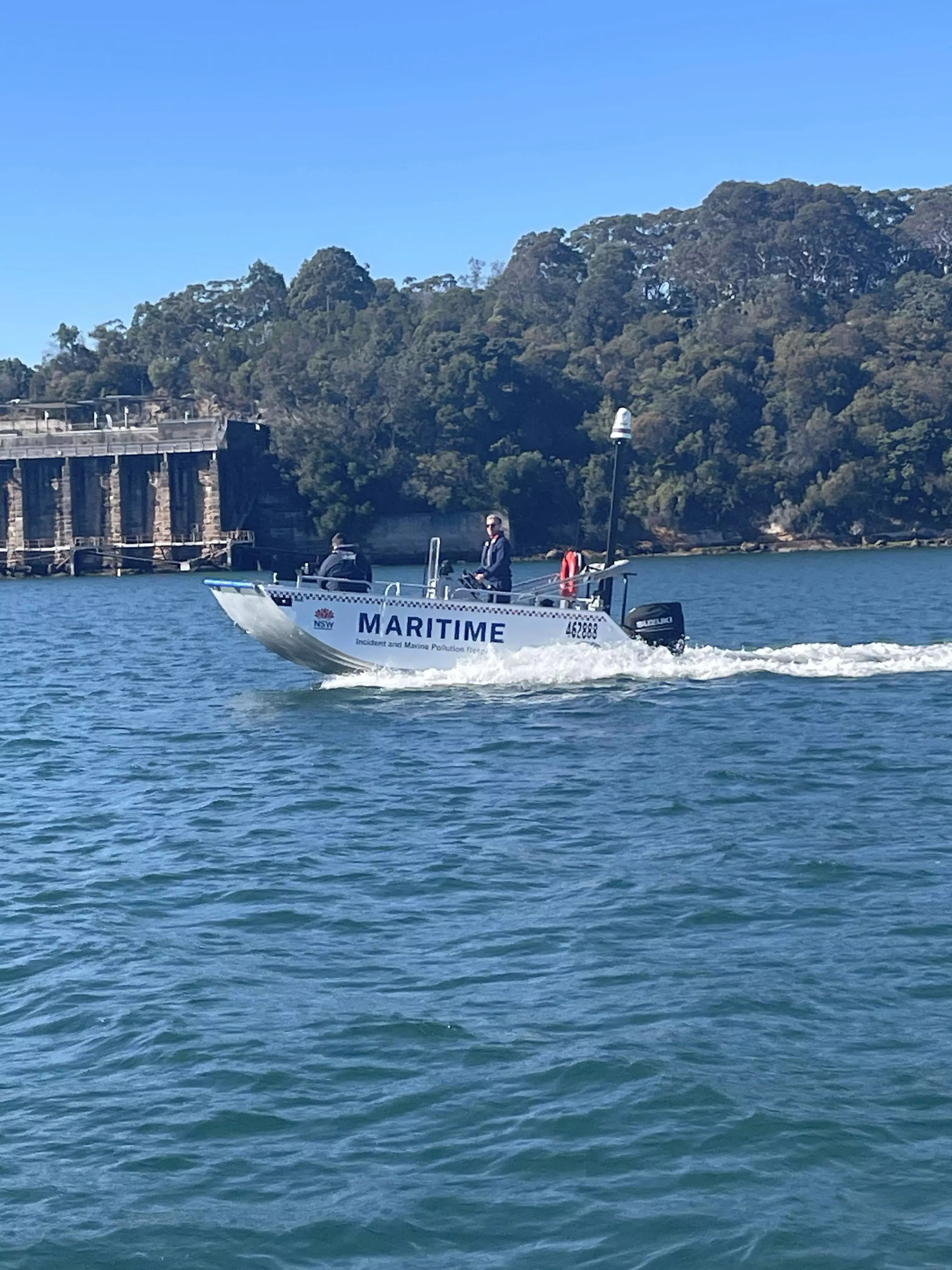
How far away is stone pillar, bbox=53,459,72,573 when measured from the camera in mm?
84562

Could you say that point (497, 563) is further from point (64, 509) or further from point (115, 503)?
point (64, 509)

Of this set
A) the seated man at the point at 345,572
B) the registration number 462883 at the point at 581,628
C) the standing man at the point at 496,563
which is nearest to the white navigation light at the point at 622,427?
the standing man at the point at 496,563

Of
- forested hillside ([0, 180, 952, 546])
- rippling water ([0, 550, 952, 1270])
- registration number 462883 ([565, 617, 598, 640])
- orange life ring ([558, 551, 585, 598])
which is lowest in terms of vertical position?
rippling water ([0, 550, 952, 1270])

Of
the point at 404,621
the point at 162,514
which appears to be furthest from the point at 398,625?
the point at 162,514

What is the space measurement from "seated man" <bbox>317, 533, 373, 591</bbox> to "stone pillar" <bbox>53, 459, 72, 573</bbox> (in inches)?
2454

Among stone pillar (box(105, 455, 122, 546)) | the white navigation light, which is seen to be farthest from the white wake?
stone pillar (box(105, 455, 122, 546))

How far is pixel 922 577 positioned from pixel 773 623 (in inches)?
832

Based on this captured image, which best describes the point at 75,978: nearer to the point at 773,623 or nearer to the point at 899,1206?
the point at 899,1206

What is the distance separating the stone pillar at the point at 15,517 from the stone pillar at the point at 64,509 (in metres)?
1.72

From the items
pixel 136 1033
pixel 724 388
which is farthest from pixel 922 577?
pixel 136 1033

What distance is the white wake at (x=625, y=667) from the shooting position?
24031mm

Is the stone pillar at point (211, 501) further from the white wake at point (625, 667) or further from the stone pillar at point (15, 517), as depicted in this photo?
the white wake at point (625, 667)

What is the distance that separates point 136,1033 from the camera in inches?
381

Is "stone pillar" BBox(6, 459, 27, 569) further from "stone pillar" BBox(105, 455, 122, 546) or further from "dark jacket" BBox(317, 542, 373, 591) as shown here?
"dark jacket" BBox(317, 542, 373, 591)
